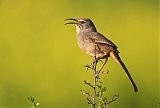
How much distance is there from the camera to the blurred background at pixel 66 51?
34.7 ft

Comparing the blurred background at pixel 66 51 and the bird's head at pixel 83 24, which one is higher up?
the blurred background at pixel 66 51

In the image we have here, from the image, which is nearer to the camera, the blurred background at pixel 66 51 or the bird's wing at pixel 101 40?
the bird's wing at pixel 101 40

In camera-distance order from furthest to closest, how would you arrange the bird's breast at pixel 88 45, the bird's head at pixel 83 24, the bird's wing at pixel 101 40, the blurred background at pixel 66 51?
1. the blurred background at pixel 66 51
2. the bird's head at pixel 83 24
3. the bird's breast at pixel 88 45
4. the bird's wing at pixel 101 40

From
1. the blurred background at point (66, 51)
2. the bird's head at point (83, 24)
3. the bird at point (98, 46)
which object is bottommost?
the bird at point (98, 46)

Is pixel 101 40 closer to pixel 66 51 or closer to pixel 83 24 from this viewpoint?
pixel 83 24

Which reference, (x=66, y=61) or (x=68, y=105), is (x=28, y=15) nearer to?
(x=66, y=61)

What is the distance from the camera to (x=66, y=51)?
12.1 metres

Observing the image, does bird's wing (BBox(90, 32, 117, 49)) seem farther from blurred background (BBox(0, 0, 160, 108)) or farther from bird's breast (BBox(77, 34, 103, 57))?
blurred background (BBox(0, 0, 160, 108))

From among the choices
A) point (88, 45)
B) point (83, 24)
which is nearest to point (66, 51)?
point (83, 24)

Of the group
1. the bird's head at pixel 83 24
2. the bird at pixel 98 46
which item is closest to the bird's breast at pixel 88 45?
the bird at pixel 98 46

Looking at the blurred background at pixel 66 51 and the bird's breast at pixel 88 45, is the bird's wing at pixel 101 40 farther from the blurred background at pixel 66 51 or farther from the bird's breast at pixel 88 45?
the blurred background at pixel 66 51

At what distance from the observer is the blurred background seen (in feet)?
34.7

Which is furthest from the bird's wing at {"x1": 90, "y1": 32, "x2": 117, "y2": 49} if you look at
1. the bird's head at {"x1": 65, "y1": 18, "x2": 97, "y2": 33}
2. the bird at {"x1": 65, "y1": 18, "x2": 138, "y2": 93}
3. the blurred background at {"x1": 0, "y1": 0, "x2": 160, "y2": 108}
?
the blurred background at {"x1": 0, "y1": 0, "x2": 160, "y2": 108}

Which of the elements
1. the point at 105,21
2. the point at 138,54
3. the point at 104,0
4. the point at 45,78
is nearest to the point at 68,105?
the point at 45,78
